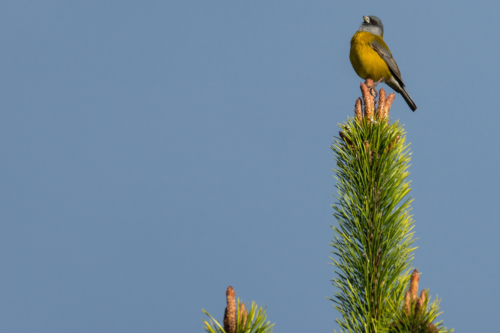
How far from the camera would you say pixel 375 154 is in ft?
9.41

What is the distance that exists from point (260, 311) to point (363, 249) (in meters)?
0.84

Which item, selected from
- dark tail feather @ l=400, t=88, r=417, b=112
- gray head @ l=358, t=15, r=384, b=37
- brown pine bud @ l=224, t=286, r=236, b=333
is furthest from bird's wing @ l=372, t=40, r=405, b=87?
brown pine bud @ l=224, t=286, r=236, b=333

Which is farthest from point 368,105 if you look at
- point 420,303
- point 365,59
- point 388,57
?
point 388,57

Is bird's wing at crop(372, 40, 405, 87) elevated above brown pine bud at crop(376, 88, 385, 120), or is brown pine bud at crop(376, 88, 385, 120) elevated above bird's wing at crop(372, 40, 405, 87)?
bird's wing at crop(372, 40, 405, 87)

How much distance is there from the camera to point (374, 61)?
8.53 metres

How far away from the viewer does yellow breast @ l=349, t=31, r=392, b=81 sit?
8.41m

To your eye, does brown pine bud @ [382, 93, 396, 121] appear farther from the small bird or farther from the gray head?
the gray head

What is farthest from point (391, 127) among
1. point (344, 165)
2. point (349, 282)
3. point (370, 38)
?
point (370, 38)

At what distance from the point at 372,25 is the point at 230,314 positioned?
402 inches

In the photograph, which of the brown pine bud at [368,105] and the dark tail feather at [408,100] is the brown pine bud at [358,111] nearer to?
the brown pine bud at [368,105]

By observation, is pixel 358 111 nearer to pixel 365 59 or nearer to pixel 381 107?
pixel 381 107

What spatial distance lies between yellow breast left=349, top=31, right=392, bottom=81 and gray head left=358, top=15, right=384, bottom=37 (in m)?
2.12

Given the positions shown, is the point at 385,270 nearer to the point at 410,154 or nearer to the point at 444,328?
the point at 444,328

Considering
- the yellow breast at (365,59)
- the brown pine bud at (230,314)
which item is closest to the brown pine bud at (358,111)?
the brown pine bud at (230,314)
